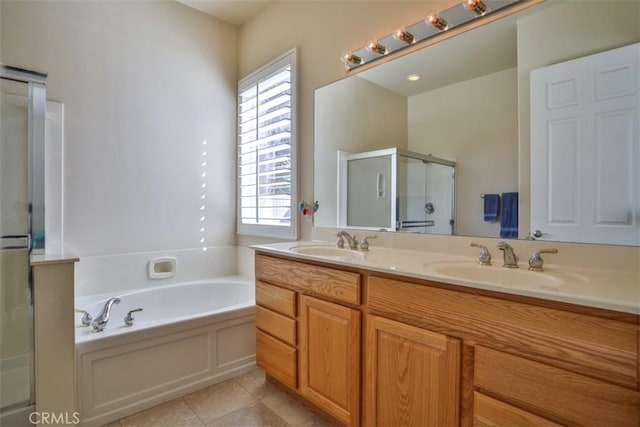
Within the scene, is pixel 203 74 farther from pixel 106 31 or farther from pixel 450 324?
pixel 450 324

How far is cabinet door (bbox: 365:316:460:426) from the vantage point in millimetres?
1131

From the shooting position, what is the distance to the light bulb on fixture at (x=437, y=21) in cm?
162

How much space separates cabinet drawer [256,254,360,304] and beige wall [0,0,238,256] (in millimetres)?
1221

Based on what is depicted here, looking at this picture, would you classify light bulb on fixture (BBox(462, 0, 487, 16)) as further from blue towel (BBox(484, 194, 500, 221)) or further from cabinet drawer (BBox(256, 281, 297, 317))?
cabinet drawer (BBox(256, 281, 297, 317))

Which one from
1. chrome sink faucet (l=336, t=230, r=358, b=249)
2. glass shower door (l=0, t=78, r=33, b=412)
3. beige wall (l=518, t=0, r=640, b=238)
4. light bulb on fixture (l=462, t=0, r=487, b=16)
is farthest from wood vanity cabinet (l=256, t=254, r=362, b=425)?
light bulb on fixture (l=462, t=0, r=487, b=16)

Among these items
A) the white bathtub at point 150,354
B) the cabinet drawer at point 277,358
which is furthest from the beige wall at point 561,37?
the white bathtub at point 150,354

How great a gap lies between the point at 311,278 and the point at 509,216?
0.97 metres

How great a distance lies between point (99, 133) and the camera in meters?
2.40

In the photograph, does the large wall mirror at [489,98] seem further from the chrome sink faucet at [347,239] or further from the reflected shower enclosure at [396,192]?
the chrome sink faucet at [347,239]

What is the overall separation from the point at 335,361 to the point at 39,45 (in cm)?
274

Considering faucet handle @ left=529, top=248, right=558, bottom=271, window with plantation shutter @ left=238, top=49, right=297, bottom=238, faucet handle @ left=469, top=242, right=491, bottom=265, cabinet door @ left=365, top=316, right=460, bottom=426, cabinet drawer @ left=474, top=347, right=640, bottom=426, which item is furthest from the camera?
window with plantation shutter @ left=238, top=49, right=297, bottom=238

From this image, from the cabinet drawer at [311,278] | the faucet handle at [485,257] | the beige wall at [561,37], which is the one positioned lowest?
the cabinet drawer at [311,278]

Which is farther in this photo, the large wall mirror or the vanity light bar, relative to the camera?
the vanity light bar

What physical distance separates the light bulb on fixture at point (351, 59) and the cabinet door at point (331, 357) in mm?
1475
